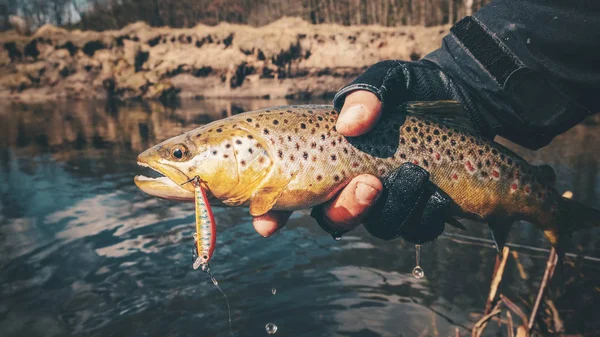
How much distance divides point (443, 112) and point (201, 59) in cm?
3494

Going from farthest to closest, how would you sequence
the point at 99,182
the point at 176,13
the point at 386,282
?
the point at 176,13 → the point at 99,182 → the point at 386,282

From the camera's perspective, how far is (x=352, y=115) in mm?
2279

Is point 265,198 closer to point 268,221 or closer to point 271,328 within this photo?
point 268,221

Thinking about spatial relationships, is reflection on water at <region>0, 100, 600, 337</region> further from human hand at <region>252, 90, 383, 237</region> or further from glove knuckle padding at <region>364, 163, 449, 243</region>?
human hand at <region>252, 90, 383, 237</region>

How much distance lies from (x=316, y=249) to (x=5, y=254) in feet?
14.6

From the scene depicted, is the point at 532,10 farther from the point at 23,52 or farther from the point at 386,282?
the point at 23,52

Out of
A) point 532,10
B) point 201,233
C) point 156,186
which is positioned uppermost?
point 532,10

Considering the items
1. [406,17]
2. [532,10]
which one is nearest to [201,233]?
[532,10]

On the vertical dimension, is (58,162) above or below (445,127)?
below

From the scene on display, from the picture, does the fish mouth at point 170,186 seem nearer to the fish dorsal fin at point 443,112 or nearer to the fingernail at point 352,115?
the fingernail at point 352,115

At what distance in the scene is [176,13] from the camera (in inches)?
1900

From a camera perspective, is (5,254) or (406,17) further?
(406,17)

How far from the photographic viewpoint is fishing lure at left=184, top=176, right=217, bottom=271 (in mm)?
2125

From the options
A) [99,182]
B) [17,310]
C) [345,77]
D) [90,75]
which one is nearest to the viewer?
[17,310]
